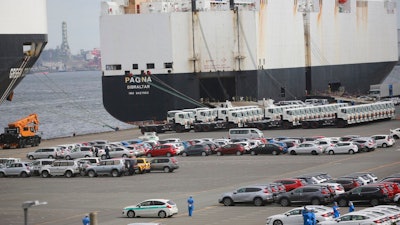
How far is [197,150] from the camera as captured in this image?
50781 millimetres

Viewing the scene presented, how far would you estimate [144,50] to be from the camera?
75750mm

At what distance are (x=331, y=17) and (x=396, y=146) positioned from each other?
156 feet

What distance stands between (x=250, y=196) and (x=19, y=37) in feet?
35.0

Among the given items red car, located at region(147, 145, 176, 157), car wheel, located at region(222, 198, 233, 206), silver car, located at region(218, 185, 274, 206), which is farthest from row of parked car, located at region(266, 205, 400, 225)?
red car, located at region(147, 145, 176, 157)

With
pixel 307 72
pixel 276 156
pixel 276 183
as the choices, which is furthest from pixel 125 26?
pixel 276 183

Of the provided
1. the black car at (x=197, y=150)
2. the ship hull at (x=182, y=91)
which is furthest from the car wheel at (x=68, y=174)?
the ship hull at (x=182, y=91)

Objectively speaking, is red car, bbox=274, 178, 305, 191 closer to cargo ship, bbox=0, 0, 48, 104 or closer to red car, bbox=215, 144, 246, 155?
cargo ship, bbox=0, 0, 48, 104

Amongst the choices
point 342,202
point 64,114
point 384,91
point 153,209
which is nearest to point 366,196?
point 342,202

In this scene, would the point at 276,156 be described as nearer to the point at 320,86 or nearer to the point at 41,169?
the point at 41,169

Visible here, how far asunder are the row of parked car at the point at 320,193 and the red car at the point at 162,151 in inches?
695

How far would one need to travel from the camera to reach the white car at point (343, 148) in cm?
4694

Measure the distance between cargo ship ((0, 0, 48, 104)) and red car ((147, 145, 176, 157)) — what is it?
1295cm

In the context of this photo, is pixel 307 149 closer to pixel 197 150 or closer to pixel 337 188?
pixel 197 150

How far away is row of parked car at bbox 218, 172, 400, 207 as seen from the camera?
30.4 metres
